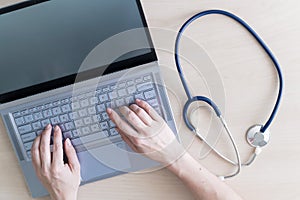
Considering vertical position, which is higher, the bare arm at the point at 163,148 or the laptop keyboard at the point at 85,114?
the laptop keyboard at the point at 85,114

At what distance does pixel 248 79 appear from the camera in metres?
0.84

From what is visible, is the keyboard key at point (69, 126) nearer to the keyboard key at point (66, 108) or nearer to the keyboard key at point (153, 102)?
the keyboard key at point (66, 108)

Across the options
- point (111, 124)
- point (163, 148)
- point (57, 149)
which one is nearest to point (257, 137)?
point (163, 148)

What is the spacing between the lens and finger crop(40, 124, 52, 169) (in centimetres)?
84

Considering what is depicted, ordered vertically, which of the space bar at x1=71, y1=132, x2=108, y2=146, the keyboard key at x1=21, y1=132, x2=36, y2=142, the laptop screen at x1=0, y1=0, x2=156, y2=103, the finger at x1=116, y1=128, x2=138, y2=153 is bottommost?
the finger at x1=116, y1=128, x2=138, y2=153

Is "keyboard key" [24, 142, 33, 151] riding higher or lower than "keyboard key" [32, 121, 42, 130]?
lower

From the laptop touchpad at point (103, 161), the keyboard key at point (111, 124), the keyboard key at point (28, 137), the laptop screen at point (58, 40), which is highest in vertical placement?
the laptop screen at point (58, 40)

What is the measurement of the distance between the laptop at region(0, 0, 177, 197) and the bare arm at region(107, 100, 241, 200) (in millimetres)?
18

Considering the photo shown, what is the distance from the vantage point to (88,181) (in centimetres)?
88

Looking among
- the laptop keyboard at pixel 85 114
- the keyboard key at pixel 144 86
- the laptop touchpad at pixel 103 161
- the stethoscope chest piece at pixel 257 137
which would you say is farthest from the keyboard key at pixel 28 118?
the stethoscope chest piece at pixel 257 137

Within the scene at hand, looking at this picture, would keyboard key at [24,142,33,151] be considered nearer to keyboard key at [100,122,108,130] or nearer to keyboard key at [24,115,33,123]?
keyboard key at [24,115,33,123]

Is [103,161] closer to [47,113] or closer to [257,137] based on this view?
[47,113]

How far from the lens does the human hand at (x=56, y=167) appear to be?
0.84 metres

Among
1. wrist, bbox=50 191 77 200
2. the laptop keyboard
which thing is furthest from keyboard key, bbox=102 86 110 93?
wrist, bbox=50 191 77 200
